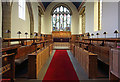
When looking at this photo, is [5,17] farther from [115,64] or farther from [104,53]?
[115,64]

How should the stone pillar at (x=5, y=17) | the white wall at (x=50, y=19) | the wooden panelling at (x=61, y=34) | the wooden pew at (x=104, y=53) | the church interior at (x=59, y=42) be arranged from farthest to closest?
1. the white wall at (x=50, y=19)
2. the wooden panelling at (x=61, y=34)
3. the stone pillar at (x=5, y=17)
4. the wooden pew at (x=104, y=53)
5. the church interior at (x=59, y=42)

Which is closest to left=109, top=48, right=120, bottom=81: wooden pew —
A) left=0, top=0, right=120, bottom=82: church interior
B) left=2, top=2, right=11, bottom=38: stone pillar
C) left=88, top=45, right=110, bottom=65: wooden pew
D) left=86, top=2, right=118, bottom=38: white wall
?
left=0, top=0, right=120, bottom=82: church interior

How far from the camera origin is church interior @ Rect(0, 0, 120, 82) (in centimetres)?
256

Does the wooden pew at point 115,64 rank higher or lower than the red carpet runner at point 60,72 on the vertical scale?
higher

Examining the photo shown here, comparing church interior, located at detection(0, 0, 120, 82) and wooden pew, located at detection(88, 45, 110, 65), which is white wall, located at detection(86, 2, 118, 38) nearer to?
church interior, located at detection(0, 0, 120, 82)

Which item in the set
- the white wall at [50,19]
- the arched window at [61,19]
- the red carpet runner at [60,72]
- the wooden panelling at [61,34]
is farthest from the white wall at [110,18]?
the arched window at [61,19]

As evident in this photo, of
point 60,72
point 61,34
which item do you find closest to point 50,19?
point 61,34

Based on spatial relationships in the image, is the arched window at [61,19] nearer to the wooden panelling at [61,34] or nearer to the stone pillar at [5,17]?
the wooden panelling at [61,34]

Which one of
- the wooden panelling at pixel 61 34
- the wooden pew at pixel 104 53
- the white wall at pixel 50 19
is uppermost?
the white wall at pixel 50 19

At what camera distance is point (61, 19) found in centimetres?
1461

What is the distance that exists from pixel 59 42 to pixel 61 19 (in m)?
4.25

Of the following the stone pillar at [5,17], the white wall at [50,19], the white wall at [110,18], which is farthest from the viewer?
the white wall at [50,19]

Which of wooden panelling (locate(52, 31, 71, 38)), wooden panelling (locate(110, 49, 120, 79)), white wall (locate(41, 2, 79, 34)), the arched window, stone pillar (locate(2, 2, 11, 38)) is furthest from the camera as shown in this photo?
the arched window

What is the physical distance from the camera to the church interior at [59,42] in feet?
8.41
